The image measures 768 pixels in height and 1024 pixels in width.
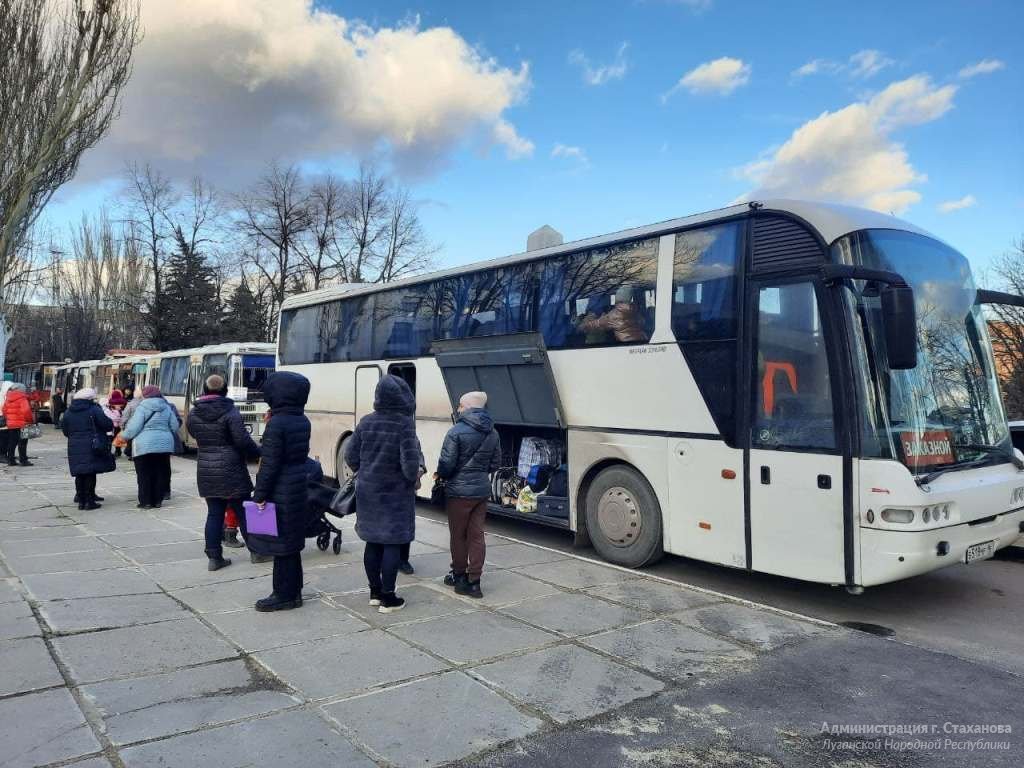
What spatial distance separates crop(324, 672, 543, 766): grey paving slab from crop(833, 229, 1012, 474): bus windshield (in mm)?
3419

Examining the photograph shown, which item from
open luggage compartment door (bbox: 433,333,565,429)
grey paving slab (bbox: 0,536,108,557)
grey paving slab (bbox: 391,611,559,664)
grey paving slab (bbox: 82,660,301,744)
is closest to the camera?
grey paving slab (bbox: 82,660,301,744)

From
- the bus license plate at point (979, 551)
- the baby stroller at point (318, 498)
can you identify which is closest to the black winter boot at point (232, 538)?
the baby stroller at point (318, 498)


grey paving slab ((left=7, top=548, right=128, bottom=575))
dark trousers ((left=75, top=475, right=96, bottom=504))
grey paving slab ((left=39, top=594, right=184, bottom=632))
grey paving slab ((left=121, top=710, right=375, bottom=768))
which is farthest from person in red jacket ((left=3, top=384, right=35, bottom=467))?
grey paving slab ((left=121, top=710, right=375, bottom=768))

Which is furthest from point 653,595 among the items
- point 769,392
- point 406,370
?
point 406,370

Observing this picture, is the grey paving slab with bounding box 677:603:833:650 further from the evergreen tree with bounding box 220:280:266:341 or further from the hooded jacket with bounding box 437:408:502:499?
the evergreen tree with bounding box 220:280:266:341

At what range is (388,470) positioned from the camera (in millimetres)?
5590

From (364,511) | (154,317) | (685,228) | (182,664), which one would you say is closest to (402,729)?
(182,664)

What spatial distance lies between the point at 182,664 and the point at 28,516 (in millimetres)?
6804

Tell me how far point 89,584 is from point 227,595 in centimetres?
131

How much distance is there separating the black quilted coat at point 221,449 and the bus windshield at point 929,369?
18.0ft

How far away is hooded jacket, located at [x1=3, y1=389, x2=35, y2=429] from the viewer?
15469mm

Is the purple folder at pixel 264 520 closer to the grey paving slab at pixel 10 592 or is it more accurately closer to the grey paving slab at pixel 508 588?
A: the grey paving slab at pixel 508 588

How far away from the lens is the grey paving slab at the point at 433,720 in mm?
3521

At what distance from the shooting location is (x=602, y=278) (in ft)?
25.6
